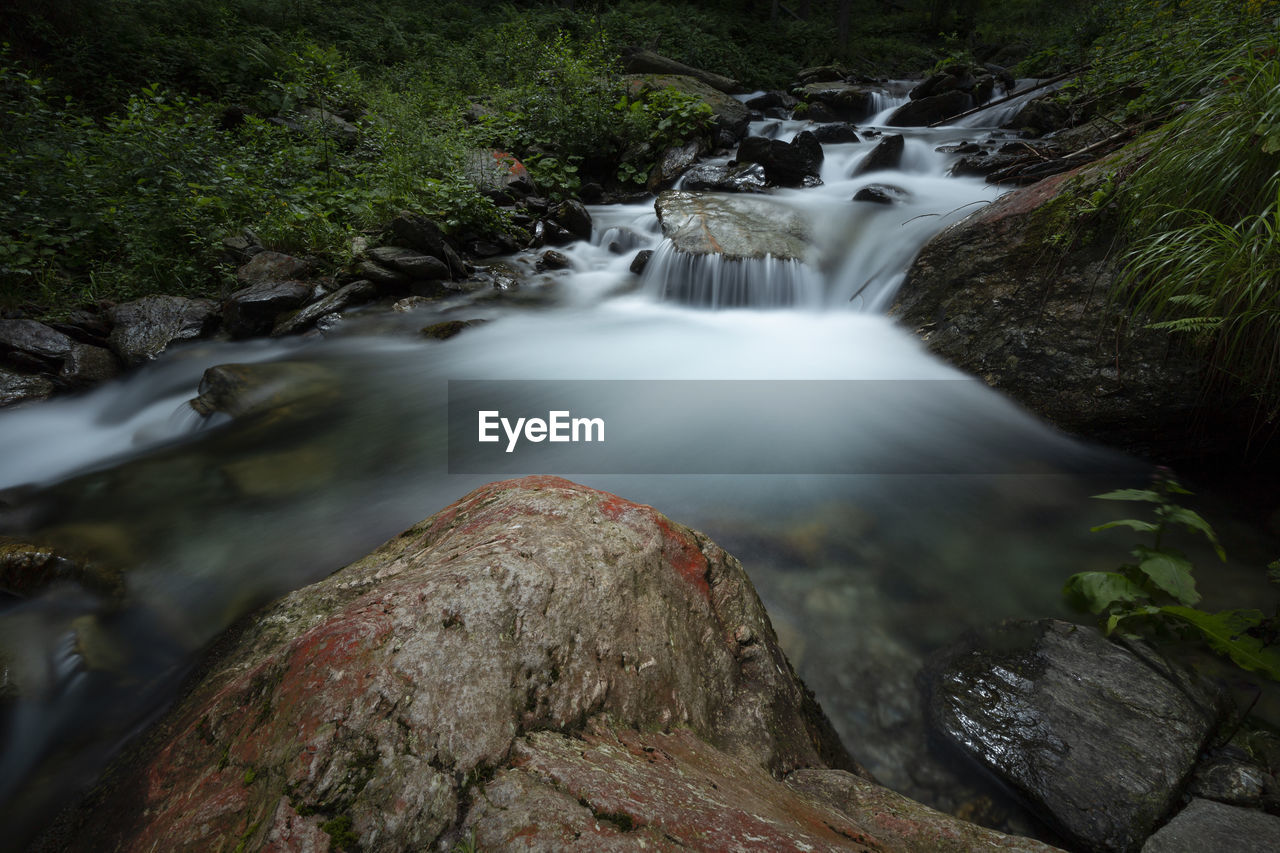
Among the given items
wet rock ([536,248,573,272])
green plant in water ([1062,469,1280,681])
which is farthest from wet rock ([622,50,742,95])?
green plant in water ([1062,469,1280,681])

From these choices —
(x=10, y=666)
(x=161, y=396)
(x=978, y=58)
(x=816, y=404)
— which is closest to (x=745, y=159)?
(x=816, y=404)

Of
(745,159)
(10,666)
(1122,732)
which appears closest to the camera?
(1122,732)

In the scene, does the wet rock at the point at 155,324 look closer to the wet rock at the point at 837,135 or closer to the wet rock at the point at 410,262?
the wet rock at the point at 410,262

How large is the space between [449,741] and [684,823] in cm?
46

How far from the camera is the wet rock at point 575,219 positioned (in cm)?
841

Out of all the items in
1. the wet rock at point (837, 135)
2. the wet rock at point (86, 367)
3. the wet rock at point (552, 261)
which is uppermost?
the wet rock at point (837, 135)

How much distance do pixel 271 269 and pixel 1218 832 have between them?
844cm

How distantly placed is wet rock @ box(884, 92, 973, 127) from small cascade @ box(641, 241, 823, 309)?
8994 mm

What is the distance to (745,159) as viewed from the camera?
955 centimetres

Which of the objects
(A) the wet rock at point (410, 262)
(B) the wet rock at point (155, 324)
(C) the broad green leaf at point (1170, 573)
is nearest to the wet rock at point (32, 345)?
(B) the wet rock at point (155, 324)

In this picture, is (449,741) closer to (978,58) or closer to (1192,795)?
(1192,795)

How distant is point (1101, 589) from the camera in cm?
246

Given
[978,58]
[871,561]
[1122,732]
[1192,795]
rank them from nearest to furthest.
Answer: [1192,795], [1122,732], [871,561], [978,58]

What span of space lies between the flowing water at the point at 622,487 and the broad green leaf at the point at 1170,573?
553 mm
